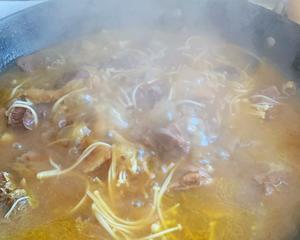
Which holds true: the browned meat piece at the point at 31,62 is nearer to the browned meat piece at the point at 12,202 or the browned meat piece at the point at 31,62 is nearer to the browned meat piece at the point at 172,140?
the browned meat piece at the point at 12,202

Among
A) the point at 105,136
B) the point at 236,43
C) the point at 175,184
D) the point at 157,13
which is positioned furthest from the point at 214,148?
the point at 157,13

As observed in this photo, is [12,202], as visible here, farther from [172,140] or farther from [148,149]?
[172,140]

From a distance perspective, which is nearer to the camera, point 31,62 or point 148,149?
point 148,149

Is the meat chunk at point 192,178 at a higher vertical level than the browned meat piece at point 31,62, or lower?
higher

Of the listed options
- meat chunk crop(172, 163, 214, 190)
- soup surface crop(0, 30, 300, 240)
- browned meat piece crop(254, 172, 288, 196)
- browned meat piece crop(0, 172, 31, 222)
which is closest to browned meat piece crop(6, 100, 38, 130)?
soup surface crop(0, 30, 300, 240)

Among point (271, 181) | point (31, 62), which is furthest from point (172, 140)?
point (31, 62)

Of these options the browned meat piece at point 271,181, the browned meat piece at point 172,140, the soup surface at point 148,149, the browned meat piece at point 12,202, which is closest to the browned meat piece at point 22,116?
the soup surface at point 148,149
